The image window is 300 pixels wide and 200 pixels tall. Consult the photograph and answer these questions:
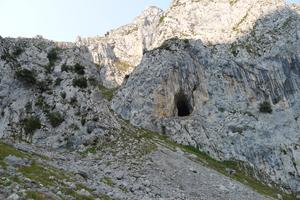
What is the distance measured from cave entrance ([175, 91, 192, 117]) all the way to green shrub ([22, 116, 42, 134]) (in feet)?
144

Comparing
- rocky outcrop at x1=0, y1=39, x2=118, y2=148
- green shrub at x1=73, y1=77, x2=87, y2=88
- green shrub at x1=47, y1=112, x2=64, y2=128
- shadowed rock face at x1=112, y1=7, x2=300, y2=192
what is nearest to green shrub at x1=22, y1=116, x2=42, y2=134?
rocky outcrop at x1=0, y1=39, x2=118, y2=148

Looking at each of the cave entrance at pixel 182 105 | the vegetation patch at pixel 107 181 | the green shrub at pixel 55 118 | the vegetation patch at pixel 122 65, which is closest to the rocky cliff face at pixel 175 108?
the green shrub at pixel 55 118

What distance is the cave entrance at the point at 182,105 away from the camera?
90.8 metres

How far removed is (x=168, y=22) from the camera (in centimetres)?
13538

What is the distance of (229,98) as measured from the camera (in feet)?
312

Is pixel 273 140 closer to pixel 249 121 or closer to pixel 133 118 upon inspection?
pixel 249 121

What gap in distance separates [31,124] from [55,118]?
9.36 feet

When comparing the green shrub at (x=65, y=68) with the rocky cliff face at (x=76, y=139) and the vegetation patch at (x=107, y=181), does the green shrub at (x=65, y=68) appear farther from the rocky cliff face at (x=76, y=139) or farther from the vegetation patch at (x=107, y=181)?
the vegetation patch at (x=107, y=181)

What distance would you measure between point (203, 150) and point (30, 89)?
34.9 metres

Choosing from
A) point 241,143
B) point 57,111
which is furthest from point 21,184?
point 241,143

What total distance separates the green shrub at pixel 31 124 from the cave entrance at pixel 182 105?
144 ft

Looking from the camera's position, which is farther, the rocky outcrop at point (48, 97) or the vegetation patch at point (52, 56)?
the vegetation patch at point (52, 56)

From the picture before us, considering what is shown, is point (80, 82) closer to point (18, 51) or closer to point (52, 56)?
point (52, 56)

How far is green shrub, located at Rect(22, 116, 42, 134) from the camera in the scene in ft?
162
